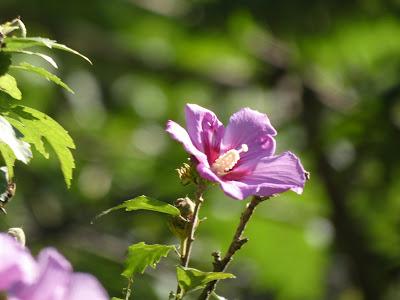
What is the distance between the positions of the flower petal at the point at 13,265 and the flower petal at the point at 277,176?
0.69m

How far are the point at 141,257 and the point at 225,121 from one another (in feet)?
15.9

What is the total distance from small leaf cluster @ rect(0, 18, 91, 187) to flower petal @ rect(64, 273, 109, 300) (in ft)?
1.72

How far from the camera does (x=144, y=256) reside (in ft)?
6.20

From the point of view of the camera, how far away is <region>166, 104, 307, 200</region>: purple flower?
1.96m

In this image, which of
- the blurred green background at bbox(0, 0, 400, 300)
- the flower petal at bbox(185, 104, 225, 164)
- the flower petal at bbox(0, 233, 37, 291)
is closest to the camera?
the flower petal at bbox(0, 233, 37, 291)

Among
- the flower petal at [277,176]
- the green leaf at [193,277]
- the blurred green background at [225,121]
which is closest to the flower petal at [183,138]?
the flower petal at [277,176]

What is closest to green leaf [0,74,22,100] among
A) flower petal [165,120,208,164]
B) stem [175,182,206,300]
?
flower petal [165,120,208,164]

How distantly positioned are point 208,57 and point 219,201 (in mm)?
1856

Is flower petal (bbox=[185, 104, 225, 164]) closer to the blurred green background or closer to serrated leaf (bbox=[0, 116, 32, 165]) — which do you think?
serrated leaf (bbox=[0, 116, 32, 165])

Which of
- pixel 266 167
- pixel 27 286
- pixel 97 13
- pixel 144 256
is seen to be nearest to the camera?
pixel 27 286

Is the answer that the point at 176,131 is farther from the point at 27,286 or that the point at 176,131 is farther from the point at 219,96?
the point at 219,96

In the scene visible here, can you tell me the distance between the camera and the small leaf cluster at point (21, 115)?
187cm

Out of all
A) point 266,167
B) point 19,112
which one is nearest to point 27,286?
point 19,112

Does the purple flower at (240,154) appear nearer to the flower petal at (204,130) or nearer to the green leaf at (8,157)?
the flower petal at (204,130)
